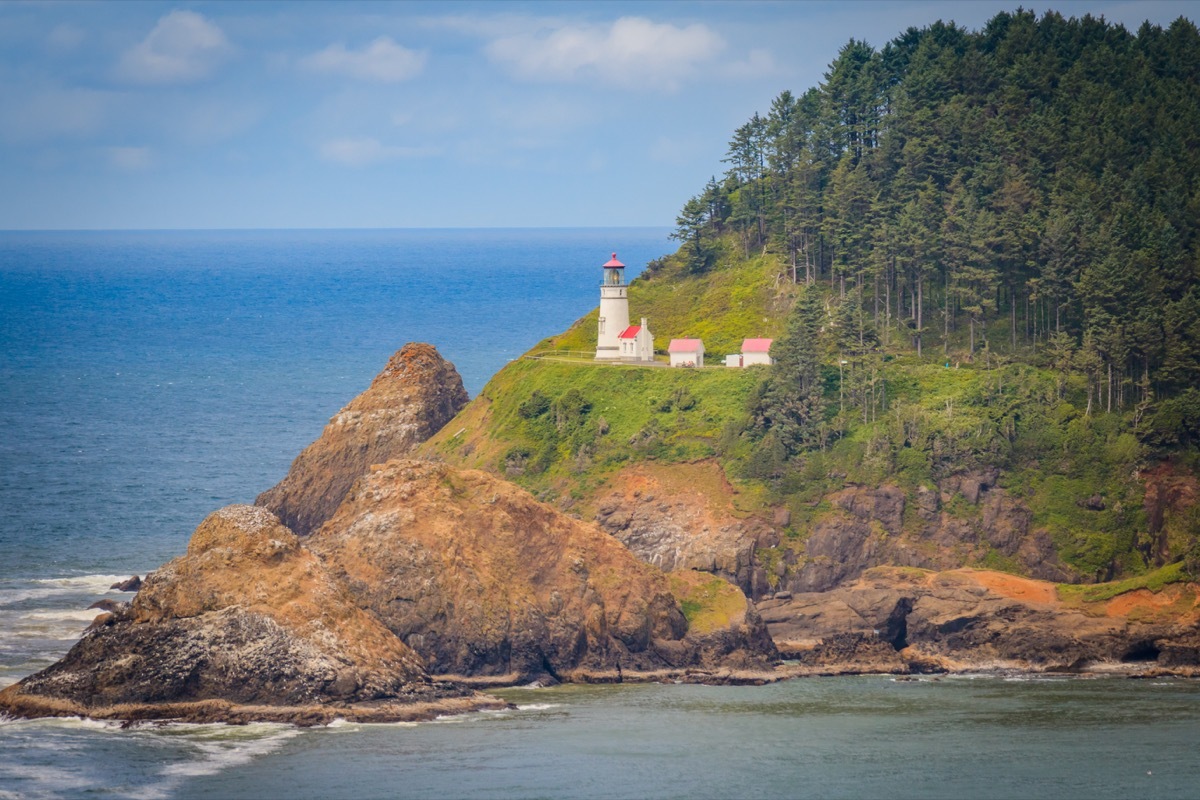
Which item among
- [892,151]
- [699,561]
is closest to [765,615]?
[699,561]

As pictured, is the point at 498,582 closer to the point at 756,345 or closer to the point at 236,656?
the point at 236,656

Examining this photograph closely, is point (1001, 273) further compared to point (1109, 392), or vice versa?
point (1001, 273)

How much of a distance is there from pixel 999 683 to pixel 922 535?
1650 centimetres

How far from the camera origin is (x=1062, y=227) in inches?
4941

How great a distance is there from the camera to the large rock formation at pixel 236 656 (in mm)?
84500

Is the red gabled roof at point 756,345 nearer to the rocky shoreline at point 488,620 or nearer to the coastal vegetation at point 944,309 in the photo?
the coastal vegetation at point 944,309

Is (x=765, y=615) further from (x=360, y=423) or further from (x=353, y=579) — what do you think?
(x=360, y=423)

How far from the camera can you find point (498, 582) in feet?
318

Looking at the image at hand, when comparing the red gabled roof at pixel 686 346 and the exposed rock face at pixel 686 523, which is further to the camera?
the red gabled roof at pixel 686 346

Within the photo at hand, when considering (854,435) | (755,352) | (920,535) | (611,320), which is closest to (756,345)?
(755,352)

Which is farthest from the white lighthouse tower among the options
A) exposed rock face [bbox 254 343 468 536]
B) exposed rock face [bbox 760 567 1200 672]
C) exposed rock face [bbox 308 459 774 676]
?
Answer: exposed rock face [bbox 760 567 1200 672]

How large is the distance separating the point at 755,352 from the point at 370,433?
24.8m

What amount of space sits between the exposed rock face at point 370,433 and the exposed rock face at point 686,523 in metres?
17.3

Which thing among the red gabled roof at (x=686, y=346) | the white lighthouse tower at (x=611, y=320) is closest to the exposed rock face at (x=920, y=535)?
the red gabled roof at (x=686, y=346)
